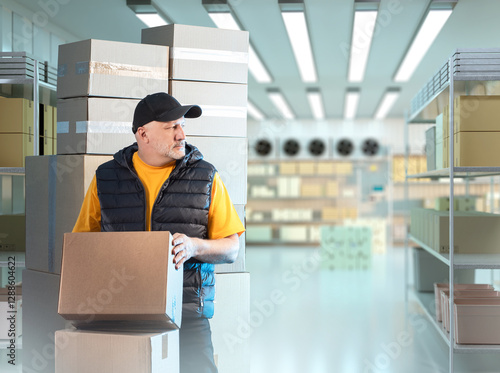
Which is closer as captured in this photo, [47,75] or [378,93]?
[47,75]

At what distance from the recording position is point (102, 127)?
2750 mm

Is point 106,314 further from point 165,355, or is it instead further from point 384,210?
point 384,210

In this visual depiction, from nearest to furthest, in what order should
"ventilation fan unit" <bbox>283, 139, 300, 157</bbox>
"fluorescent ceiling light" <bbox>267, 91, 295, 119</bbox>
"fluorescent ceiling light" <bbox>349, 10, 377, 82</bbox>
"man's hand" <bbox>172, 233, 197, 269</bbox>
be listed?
"man's hand" <bbox>172, 233, 197, 269</bbox>
"fluorescent ceiling light" <bbox>349, 10, 377, 82</bbox>
"fluorescent ceiling light" <bbox>267, 91, 295, 119</bbox>
"ventilation fan unit" <bbox>283, 139, 300, 157</bbox>

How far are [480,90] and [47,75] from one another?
11.0 feet

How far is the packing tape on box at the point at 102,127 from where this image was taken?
272 cm

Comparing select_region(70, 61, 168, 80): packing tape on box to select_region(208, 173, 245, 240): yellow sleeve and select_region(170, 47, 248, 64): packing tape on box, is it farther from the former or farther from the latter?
select_region(208, 173, 245, 240): yellow sleeve

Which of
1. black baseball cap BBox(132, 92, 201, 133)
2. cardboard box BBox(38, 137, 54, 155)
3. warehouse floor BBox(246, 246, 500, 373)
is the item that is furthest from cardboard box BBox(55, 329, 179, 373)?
cardboard box BBox(38, 137, 54, 155)

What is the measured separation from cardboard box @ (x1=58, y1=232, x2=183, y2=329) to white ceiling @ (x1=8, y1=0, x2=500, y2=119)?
335 centimetres

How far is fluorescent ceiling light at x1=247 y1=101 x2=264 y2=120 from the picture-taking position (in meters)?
10.0

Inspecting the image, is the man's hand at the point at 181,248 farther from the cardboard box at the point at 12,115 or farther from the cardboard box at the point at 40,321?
the cardboard box at the point at 12,115

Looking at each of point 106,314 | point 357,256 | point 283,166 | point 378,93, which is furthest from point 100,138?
point 283,166

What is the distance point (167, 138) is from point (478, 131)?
7.33ft

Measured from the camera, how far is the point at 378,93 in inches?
344

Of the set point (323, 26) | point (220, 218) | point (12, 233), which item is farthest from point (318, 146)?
point (220, 218)
